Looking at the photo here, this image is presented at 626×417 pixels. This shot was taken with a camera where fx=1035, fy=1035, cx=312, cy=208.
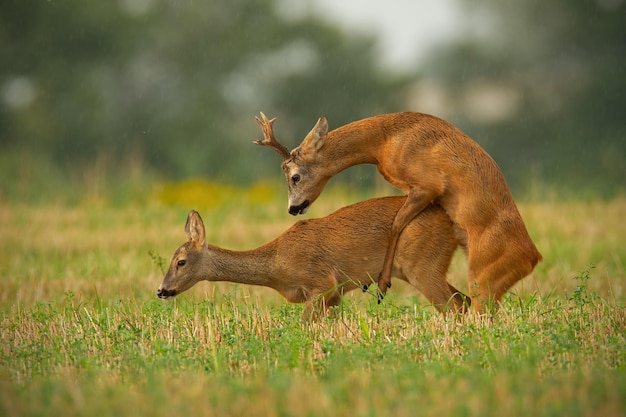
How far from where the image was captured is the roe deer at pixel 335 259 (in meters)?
9.40

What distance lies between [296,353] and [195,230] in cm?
266

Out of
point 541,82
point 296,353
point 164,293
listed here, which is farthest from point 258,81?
point 296,353

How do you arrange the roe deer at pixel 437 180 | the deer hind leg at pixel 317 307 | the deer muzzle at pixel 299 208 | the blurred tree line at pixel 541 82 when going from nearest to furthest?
the roe deer at pixel 437 180 < the deer hind leg at pixel 317 307 < the deer muzzle at pixel 299 208 < the blurred tree line at pixel 541 82

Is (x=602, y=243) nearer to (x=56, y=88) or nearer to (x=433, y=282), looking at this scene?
(x=433, y=282)

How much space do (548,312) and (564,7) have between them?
3061 centimetres

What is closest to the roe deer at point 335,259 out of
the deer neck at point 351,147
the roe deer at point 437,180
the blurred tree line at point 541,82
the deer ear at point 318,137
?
the roe deer at point 437,180

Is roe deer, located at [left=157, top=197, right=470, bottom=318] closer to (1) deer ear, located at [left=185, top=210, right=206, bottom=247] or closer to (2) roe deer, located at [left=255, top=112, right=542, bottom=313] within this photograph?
(1) deer ear, located at [left=185, top=210, right=206, bottom=247]

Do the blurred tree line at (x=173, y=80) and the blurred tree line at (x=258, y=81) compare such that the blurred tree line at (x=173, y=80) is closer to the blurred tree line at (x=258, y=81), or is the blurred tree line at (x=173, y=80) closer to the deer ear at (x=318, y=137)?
the blurred tree line at (x=258, y=81)

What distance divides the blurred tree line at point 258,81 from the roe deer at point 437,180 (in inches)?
934

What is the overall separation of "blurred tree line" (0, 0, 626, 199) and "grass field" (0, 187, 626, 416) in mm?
21871

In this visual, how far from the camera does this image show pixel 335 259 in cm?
967

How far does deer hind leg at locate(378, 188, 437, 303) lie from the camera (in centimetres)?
926

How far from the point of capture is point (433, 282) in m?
9.38

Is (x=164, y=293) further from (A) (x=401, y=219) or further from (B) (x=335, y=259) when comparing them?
(A) (x=401, y=219)
